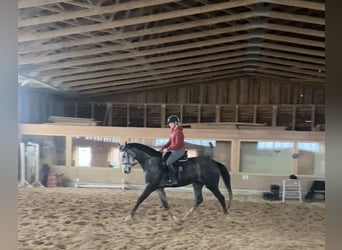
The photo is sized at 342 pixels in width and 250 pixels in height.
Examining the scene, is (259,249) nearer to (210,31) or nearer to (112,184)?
(112,184)

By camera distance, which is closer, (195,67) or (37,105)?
(37,105)

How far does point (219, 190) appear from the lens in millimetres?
1794

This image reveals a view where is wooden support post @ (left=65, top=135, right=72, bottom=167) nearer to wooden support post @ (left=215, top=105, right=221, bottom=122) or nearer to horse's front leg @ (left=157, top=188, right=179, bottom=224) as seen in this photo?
horse's front leg @ (left=157, top=188, right=179, bottom=224)

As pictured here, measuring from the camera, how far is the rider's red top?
1.78 meters

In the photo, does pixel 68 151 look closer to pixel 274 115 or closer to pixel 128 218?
pixel 128 218

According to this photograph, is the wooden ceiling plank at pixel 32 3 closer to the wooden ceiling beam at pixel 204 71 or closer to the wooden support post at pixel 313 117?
the wooden ceiling beam at pixel 204 71

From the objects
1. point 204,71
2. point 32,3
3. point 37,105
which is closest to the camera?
point 32,3

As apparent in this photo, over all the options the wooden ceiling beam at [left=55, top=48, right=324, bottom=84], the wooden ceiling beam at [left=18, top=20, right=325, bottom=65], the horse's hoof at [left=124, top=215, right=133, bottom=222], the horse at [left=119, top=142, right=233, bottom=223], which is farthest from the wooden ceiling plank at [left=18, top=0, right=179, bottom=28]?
the horse's hoof at [left=124, top=215, right=133, bottom=222]

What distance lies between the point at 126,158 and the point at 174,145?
0.79 ft

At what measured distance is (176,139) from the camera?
1790 mm

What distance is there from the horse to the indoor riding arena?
0.4 inches

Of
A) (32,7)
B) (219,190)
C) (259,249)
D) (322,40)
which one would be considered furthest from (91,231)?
(322,40)

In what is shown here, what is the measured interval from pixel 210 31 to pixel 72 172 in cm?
93

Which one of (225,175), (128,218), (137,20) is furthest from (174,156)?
(137,20)
